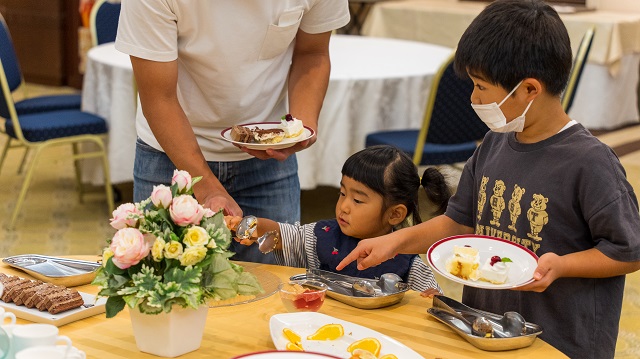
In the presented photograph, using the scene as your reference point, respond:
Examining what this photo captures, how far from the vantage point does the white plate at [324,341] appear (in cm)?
155

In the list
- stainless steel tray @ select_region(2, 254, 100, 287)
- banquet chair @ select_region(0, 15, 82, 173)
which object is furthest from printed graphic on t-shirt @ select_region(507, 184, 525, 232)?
banquet chair @ select_region(0, 15, 82, 173)

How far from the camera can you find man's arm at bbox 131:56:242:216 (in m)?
2.10

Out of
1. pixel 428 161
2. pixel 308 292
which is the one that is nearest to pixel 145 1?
pixel 308 292

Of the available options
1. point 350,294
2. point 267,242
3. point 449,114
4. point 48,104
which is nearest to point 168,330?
point 350,294

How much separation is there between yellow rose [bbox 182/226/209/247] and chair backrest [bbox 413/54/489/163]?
2674 millimetres


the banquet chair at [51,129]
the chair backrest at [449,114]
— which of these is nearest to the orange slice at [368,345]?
the chair backrest at [449,114]

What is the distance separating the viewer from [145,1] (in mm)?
2039

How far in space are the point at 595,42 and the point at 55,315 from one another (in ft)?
18.9

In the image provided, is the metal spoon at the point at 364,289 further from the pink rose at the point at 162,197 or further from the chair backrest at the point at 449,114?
the chair backrest at the point at 449,114

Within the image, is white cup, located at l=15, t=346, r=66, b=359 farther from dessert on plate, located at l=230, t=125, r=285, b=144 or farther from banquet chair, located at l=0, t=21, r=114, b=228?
banquet chair, located at l=0, t=21, r=114, b=228

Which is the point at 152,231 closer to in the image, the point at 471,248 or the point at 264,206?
the point at 471,248

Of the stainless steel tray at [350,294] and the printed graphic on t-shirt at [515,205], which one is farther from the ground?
the printed graphic on t-shirt at [515,205]

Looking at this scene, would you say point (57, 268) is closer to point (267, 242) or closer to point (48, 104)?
point (267, 242)

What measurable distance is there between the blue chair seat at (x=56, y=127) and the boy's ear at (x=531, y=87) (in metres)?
3.23
